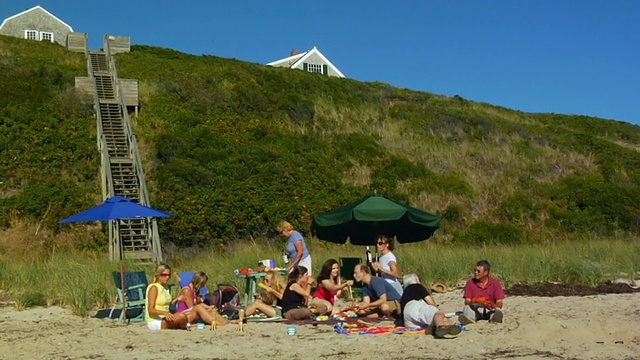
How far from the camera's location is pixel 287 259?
43.1ft

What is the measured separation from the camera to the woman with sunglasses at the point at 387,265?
38.0 ft

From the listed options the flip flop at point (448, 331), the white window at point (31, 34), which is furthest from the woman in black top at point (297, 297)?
the white window at point (31, 34)

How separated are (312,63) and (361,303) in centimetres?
4542

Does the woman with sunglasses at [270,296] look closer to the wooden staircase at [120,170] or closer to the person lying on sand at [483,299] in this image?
the person lying on sand at [483,299]

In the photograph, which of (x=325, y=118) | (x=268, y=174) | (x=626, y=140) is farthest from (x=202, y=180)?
(x=626, y=140)

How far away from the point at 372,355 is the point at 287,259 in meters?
5.01

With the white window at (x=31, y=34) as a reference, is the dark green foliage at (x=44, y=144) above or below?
below

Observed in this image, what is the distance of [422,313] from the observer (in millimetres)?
9586

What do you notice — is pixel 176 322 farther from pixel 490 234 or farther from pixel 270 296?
pixel 490 234

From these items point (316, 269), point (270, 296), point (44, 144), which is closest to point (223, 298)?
point (270, 296)

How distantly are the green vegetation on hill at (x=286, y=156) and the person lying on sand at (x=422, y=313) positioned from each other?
12264 millimetres

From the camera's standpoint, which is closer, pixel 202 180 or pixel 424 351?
pixel 424 351

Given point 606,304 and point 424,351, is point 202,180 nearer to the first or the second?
point 606,304

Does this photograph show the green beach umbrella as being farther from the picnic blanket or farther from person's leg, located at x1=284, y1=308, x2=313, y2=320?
the picnic blanket
